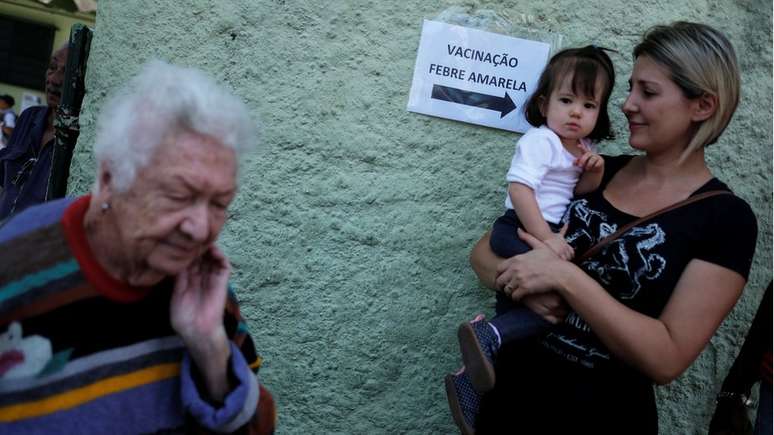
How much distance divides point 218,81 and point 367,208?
0.77 metres

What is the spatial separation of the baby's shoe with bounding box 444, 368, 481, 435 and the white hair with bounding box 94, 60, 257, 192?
121cm

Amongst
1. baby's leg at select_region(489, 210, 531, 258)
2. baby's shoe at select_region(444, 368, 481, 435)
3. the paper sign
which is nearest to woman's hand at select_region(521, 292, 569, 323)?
baby's leg at select_region(489, 210, 531, 258)

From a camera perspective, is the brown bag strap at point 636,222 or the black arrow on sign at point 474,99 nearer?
the brown bag strap at point 636,222

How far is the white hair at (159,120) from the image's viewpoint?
5.24 feet

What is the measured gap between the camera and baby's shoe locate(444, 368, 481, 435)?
2.46 metres

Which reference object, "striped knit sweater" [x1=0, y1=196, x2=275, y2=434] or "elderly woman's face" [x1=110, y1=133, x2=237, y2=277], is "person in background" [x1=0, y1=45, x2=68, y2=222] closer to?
"striped knit sweater" [x1=0, y1=196, x2=275, y2=434]

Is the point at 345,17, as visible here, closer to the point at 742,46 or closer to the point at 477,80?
the point at 477,80

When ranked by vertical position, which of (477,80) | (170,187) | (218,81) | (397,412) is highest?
(477,80)

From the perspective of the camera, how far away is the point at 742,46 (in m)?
3.05

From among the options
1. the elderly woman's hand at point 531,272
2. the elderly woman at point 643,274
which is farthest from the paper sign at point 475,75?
the elderly woman's hand at point 531,272

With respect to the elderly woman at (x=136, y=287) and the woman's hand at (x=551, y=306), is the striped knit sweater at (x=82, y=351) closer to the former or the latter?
the elderly woman at (x=136, y=287)

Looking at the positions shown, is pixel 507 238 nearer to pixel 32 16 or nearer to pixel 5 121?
pixel 5 121

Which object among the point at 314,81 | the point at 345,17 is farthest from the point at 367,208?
the point at 345,17

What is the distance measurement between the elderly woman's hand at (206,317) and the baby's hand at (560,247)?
3.64 feet
